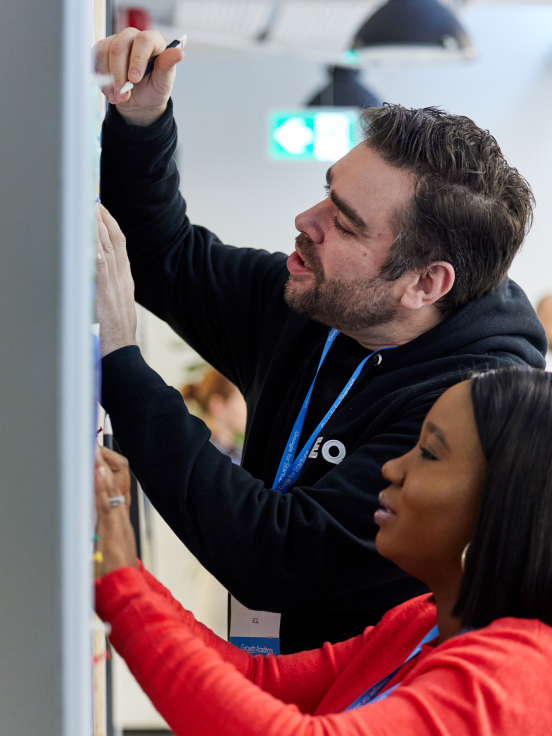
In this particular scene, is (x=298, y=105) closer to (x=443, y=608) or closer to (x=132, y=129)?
(x=132, y=129)

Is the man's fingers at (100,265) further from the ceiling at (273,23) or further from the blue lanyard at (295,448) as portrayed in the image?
the ceiling at (273,23)

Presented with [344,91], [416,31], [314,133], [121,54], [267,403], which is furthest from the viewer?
[314,133]

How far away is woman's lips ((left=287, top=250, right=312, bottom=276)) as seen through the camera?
1.20 meters

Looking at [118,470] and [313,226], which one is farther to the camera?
[313,226]

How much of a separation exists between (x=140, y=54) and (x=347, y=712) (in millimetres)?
786

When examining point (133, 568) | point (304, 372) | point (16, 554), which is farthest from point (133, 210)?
point (16, 554)

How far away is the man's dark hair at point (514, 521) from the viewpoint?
2.46 ft

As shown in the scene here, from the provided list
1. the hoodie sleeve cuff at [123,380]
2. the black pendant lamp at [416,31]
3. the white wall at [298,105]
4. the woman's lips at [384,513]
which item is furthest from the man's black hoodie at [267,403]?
the white wall at [298,105]

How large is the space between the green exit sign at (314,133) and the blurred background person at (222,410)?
125 cm

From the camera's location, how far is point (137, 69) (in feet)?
3.20

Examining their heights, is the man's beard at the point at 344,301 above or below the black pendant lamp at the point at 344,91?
below

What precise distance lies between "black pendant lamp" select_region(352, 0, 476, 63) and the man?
6.50ft

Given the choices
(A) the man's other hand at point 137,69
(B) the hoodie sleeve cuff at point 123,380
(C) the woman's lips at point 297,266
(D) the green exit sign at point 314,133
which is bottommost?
(B) the hoodie sleeve cuff at point 123,380

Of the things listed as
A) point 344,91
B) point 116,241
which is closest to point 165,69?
point 116,241
